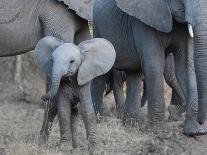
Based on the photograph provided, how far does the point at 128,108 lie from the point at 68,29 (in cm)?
147

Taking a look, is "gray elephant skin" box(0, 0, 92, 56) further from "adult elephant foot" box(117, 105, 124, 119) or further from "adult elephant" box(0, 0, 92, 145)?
"adult elephant foot" box(117, 105, 124, 119)

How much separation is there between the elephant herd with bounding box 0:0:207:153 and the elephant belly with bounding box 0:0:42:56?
12 mm

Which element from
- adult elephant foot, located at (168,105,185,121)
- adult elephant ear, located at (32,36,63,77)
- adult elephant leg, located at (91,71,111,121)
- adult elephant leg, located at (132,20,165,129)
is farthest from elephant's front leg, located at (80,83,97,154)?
adult elephant leg, located at (91,71,111,121)

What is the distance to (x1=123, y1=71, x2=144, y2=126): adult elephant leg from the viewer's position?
365 inches

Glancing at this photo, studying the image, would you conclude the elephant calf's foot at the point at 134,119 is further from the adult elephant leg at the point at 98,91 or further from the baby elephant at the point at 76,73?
the baby elephant at the point at 76,73

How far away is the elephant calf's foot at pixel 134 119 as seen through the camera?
8.80 m

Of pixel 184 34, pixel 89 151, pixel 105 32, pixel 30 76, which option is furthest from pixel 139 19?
pixel 30 76

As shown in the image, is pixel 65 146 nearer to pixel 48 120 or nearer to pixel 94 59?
pixel 48 120

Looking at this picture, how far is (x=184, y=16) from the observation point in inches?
304

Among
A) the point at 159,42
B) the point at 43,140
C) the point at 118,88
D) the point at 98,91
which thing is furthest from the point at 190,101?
the point at 118,88

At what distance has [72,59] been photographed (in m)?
6.91

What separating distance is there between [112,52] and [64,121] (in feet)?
2.76

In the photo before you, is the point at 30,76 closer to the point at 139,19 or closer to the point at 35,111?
the point at 35,111

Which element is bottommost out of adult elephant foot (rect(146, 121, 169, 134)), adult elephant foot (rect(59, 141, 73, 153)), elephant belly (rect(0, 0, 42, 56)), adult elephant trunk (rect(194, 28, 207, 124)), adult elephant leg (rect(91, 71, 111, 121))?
adult elephant foot (rect(59, 141, 73, 153))
